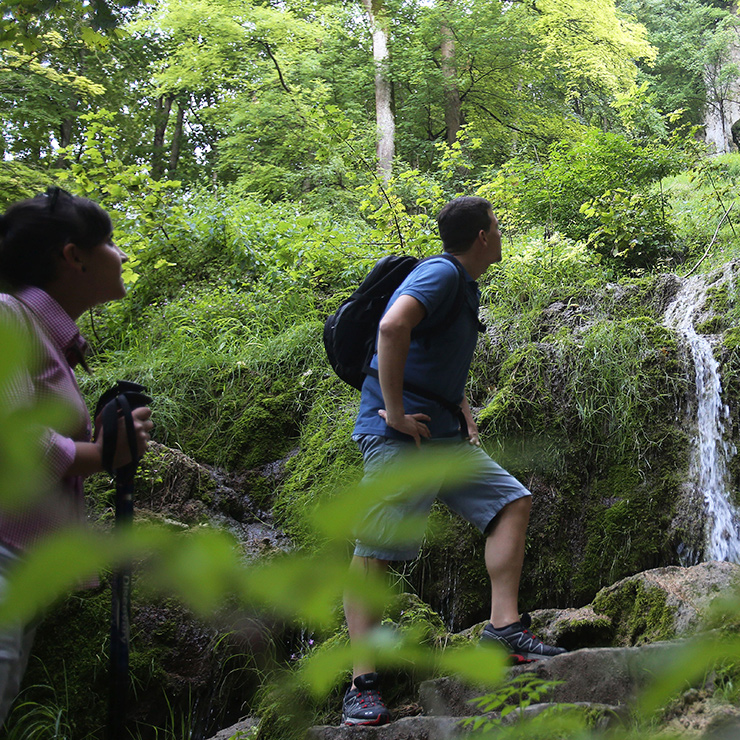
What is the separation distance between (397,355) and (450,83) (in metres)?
15.6

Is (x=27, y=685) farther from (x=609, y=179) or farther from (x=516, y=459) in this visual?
(x=609, y=179)

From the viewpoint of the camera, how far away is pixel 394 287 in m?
2.91

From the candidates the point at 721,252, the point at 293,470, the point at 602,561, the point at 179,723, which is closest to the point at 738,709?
the point at 602,561

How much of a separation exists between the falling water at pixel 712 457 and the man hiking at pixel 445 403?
1.91 meters

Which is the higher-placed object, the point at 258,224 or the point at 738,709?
the point at 258,224

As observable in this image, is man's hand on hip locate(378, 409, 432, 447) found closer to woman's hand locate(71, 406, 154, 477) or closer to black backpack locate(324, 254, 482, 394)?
black backpack locate(324, 254, 482, 394)

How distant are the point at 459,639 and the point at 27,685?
84.9 inches

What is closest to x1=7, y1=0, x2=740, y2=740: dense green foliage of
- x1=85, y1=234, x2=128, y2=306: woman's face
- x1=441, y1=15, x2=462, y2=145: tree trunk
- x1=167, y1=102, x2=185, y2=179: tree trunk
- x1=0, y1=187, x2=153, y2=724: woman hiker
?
x1=0, y1=187, x2=153, y2=724: woman hiker

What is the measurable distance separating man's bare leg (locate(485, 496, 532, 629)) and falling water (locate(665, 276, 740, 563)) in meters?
1.92

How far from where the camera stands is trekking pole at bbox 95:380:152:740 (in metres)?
1.33

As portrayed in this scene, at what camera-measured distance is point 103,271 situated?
1.71 meters

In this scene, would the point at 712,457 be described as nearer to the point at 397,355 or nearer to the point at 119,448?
the point at 397,355

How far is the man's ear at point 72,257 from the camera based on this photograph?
1601 millimetres

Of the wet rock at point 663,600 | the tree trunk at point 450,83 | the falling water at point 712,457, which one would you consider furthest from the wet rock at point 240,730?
the tree trunk at point 450,83
